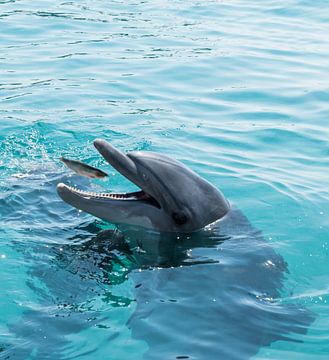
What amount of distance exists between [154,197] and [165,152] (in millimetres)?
3949

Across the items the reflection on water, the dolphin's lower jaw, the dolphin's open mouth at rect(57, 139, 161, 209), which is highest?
the dolphin's open mouth at rect(57, 139, 161, 209)

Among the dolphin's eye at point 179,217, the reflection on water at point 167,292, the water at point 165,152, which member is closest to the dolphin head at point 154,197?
the dolphin's eye at point 179,217

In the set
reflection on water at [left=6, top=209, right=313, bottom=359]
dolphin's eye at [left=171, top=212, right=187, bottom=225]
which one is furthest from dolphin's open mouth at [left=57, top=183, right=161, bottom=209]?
reflection on water at [left=6, top=209, right=313, bottom=359]

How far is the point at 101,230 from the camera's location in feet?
29.4

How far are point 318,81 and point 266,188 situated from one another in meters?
5.87

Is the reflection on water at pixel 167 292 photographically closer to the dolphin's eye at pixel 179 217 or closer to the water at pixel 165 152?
the water at pixel 165 152

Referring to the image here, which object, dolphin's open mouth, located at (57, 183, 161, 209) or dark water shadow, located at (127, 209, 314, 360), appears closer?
dark water shadow, located at (127, 209, 314, 360)

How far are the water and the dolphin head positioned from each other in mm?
376

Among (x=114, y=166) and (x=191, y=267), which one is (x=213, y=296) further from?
(x=114, y=166)

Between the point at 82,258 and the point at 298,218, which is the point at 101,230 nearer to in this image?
the point at 82,258

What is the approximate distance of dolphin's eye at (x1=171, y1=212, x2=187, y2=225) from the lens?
27.7 ft

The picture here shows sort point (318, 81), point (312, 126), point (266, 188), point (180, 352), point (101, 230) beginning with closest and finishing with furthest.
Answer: point (180, 352)
point (101, 230)
point (266, 188)
point (312, 126)
point (318, 81)

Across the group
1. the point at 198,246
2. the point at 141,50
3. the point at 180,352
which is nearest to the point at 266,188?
the point at 198,246

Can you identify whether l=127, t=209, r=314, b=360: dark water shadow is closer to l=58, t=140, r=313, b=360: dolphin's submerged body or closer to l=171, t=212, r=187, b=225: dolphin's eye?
l=58, t=140, r=313, b=360: dolphin's submerged body
